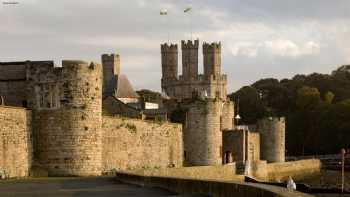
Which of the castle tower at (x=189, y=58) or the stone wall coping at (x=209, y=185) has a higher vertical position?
the castle tower at (x=189, y=58)

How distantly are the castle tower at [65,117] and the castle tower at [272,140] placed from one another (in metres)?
38.6

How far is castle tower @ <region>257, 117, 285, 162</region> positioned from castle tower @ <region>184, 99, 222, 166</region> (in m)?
18.7

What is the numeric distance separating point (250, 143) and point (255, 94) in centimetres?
6311

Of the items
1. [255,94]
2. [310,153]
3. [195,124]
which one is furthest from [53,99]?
[255,94]

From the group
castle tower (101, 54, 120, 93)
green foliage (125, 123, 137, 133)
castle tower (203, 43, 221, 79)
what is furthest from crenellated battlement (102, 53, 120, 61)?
green foliage (125, 123, 137, 133)

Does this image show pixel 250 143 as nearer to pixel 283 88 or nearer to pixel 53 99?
pixel 53 99

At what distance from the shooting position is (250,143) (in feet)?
216

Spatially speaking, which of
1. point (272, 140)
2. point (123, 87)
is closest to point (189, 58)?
point (123, 87)

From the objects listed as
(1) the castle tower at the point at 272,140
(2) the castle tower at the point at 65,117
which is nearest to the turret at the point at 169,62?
(1) the castle tower at the point at 272,140

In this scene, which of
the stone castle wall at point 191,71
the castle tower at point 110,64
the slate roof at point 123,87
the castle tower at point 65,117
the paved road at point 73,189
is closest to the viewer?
the paved road at point 73,189

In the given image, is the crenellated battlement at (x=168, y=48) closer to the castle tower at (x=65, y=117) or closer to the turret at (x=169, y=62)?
the turret at (x=169, y=62)

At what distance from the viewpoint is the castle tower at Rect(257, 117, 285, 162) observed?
71.6 m

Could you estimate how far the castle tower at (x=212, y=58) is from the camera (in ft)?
445

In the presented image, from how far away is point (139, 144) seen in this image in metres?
45.8
